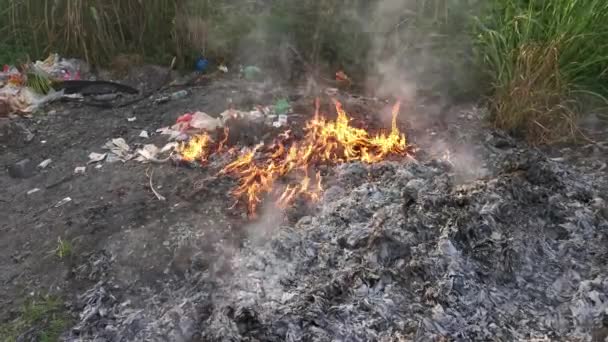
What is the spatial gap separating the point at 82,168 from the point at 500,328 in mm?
3533

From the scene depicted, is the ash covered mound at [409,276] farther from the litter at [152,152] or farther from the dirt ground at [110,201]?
the litter at [152,152]

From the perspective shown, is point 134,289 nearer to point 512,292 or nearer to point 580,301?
point 512,292

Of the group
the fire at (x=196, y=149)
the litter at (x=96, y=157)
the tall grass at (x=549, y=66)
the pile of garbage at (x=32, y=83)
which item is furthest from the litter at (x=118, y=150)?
the tall grass at (x=549, y=66)

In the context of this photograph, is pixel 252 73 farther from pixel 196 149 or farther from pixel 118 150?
pixel 118 150

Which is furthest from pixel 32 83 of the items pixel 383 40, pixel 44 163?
pixel 383 40

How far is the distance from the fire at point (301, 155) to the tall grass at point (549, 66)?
1015 mm

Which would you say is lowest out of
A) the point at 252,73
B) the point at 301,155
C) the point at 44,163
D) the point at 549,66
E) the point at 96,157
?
the point at 44,163

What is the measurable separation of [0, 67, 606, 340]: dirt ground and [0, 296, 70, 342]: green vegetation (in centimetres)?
7

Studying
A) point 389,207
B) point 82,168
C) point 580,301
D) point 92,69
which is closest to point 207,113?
point 82,168

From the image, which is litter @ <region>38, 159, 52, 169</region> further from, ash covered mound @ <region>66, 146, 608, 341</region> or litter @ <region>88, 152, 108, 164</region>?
ash covered mound @ <region>66, 146, 608, 341</region>

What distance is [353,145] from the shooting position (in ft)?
15.1

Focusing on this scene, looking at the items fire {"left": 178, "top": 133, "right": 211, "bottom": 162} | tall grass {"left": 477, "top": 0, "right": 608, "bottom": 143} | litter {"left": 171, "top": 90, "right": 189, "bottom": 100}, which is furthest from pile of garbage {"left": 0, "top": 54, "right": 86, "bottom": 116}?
tall grass {"left": 477, "top": 0, "right": 608, "bottom": 143}

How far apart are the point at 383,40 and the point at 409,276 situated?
3.17 meters

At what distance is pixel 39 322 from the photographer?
3.22m
